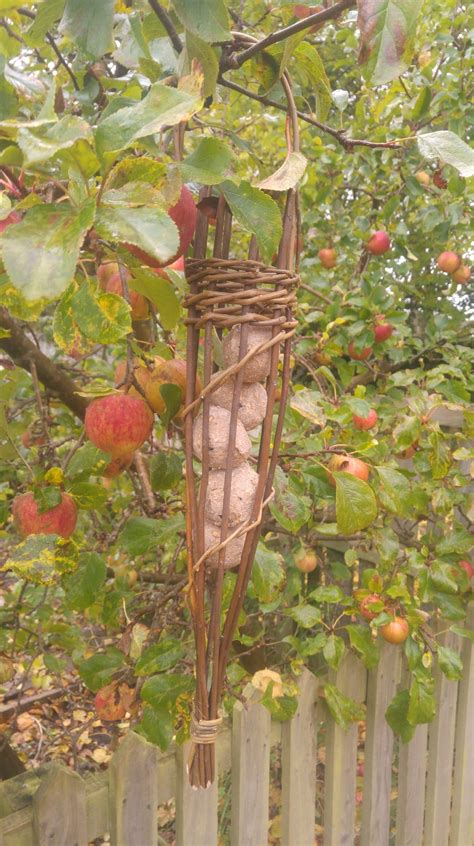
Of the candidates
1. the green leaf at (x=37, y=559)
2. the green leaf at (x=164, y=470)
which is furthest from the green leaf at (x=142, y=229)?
the green leaf at (x=164, y=470)

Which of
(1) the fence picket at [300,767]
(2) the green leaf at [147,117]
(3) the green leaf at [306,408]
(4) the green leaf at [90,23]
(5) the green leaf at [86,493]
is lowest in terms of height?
(1) the fence picket at [300,767]

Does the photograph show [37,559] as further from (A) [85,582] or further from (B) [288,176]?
(B) [288,176]

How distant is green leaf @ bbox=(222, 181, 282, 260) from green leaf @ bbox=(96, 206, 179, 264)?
0.42 feet

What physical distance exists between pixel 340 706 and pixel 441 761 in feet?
1.99

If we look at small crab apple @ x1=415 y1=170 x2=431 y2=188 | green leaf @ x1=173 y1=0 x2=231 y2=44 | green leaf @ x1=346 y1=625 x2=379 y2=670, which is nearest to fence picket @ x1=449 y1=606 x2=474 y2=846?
green leaf @ x1=346 y1=625 x2=379 y2=670

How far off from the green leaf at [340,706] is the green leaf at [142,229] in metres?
1.14

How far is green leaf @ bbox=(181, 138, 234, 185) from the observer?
0.47 m

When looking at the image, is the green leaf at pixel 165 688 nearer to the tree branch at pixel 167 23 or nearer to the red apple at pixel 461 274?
the tree branch at pixel 167 23

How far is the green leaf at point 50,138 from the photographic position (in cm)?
36

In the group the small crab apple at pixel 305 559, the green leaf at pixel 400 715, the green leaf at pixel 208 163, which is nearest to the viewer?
the green leaf at pixel 208 163

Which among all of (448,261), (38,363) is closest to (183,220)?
(38,363)

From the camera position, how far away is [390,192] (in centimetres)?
199

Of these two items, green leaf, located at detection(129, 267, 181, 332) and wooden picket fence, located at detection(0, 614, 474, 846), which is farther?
wooden picket fence, located at detection(0, 614, 474, 846)

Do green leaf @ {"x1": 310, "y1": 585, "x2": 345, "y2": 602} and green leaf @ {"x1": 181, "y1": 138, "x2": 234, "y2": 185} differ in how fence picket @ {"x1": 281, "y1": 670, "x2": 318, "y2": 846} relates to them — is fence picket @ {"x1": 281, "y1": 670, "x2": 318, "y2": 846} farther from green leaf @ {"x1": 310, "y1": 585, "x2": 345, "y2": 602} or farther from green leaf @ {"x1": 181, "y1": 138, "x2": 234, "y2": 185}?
green leaf @ {"x1": 181, "y1": 138, "x2": 234, "y2": 185}
